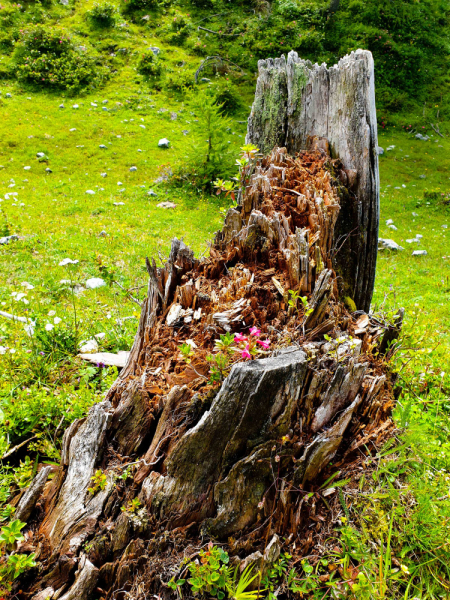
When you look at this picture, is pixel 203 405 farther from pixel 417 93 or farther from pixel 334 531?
pixel 417 93

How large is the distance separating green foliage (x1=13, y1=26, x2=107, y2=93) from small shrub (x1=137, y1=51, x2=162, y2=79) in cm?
254

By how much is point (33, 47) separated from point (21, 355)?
26505 millimetres

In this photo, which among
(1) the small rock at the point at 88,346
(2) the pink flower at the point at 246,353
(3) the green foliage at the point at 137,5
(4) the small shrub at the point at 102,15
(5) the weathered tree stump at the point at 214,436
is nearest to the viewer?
(5) the weathered tree stump at the point at 214,436

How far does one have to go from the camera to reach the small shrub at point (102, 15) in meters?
27.0

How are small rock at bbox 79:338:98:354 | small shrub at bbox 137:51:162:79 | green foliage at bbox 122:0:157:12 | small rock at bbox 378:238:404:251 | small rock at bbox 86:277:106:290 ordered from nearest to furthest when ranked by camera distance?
small rock at bbox 79:338:98:354 → small rock at bbox 86:277:106:290 → small rock at bbox 378:238:404:251 → small shrub at bbox 137:51:162:79 → green foliage at bbox 122:0:157:12

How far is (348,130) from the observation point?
4582 mm

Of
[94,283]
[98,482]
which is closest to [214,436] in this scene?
[98,482]

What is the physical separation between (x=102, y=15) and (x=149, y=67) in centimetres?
580

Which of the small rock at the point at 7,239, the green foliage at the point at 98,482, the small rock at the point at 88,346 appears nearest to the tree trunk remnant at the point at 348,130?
the green foliage at the point at 98,482

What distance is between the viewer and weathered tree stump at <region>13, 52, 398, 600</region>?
227 cm

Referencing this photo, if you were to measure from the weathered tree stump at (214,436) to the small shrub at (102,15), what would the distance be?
104 ft

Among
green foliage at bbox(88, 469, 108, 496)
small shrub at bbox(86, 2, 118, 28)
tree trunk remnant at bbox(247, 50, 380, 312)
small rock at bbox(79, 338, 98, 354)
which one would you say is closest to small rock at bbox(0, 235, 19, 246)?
small rock at bbox(79, 338, 98, 354)

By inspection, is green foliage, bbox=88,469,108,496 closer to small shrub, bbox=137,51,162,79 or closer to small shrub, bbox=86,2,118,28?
small shrub, bbox=137,51,162,79

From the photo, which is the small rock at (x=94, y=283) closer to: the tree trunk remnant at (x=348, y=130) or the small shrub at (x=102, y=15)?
the tree trunk remnant at (x=348, y=130)
